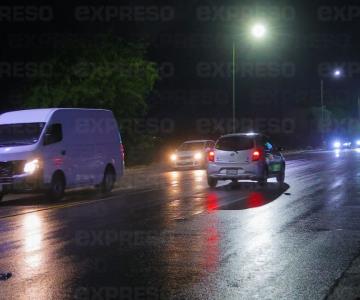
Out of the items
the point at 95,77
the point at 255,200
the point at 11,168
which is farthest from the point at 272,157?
the point at 95,77

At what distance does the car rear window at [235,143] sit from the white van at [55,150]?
3366 millimetres

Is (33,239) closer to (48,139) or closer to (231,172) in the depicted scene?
(48,139)

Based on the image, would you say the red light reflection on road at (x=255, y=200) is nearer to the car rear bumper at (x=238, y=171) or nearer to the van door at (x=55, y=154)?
the car rear bumper at (x=238, y=171)

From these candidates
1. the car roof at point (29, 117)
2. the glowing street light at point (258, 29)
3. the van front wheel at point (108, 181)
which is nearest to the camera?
the car roof at point (29, 117)

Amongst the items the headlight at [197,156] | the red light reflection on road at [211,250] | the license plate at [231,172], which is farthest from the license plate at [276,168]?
the headlight at [197,156]

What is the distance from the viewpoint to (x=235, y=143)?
1877 centimetres

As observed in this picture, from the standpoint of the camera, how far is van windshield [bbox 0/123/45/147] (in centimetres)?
1573

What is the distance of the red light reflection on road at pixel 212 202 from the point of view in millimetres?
13586

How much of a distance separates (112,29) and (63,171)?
52.9ft

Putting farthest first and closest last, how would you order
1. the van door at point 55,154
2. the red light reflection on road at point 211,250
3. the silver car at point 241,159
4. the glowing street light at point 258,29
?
the glowing street light at point 258,29, the silver car at point 241,159, the van door at point 55,154, the red light reflection on road at point 211,250

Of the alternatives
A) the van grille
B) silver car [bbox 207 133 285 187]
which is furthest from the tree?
the van grille

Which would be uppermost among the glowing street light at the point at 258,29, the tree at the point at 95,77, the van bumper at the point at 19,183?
the glowing street light at the point at 258,29

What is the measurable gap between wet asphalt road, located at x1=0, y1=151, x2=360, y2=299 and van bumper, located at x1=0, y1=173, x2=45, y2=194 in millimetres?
453

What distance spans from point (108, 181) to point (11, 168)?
3843 mm
